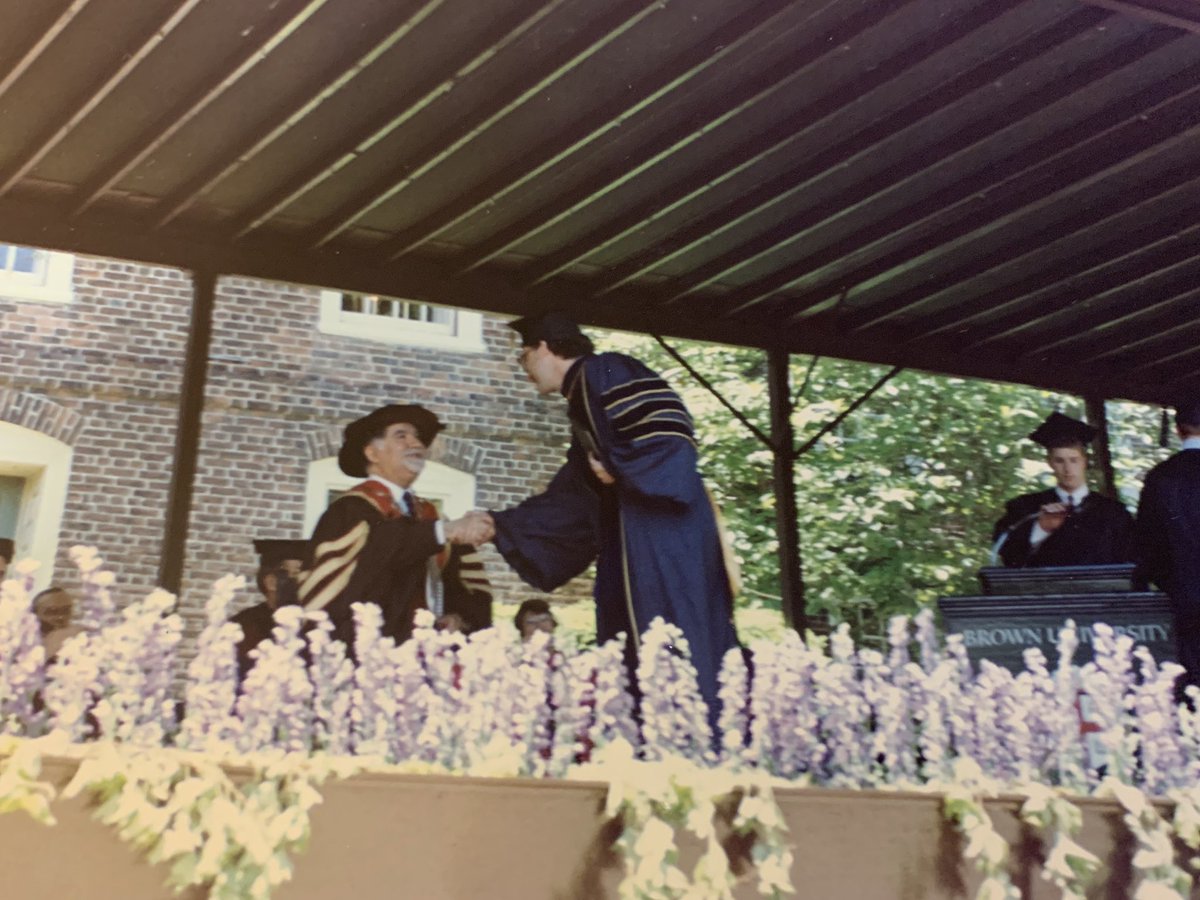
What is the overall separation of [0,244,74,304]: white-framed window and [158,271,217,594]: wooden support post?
5.15 meters

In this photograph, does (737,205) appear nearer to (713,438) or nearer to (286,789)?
(286,789)

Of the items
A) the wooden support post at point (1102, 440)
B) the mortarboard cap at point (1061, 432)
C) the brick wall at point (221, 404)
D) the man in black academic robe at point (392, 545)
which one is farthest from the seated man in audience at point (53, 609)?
the wooden support post at point (1102, 440)

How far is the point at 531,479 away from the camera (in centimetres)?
1170

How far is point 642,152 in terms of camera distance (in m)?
5.50

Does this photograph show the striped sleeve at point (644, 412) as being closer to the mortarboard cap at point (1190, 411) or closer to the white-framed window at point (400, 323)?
the mortarboard cap at point (1190, 411)

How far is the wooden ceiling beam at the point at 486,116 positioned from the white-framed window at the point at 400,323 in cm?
535

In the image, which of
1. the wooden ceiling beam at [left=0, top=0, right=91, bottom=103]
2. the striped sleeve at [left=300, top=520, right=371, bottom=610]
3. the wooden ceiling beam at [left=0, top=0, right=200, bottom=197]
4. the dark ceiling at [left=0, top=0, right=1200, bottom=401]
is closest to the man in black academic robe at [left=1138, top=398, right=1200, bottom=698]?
the dark ceiling at [left=0, top=0, right=1200, bottom=401]

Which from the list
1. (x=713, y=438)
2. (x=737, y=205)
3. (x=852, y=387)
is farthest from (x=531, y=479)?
(x=737, y=205)

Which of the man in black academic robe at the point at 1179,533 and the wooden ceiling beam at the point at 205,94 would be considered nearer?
the wooden ceiling beam at the point at 205,94

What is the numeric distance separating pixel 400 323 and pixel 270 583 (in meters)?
5.04

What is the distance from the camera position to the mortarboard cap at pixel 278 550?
274 inches

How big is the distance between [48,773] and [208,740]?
1.14 feet

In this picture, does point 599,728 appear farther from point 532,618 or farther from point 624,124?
point 532,618

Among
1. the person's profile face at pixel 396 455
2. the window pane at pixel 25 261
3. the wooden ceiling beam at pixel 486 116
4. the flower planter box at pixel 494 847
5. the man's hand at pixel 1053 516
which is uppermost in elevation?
the window pane at pixel 25 261
